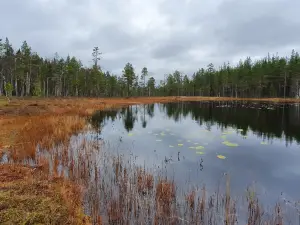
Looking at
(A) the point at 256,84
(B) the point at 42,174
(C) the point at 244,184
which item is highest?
(A) the point at 256,84

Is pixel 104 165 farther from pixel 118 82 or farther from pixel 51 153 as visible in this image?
pixel 118 82

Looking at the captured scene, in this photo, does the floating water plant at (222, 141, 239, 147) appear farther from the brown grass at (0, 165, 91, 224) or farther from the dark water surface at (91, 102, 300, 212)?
the brown grass at (0, 165, 91, 224)

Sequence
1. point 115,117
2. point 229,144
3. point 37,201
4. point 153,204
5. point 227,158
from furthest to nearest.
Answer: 1. point 115,117
2. point 229,144
3. point 227,158
4. point 153,204
5. point 37,201

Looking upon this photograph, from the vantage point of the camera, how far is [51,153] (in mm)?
10695

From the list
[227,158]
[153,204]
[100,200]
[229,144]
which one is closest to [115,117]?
[229,144]

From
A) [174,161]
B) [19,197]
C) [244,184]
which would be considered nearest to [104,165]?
[174,161]

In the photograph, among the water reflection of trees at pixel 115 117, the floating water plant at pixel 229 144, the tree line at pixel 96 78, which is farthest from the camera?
the tree line at pixel 96 78

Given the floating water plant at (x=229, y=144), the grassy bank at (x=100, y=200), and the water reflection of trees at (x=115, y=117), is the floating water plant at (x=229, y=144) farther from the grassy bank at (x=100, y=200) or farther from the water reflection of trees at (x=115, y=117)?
the water reflection of trees at (x=115, y=117)

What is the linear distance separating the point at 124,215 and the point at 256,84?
92.3m

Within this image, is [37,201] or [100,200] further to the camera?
[100,200]

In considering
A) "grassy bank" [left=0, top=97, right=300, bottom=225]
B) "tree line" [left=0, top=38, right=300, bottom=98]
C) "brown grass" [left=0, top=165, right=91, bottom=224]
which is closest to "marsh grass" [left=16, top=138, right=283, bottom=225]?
"grassy bank" [left=0, top=97, right=300, bottom=225]

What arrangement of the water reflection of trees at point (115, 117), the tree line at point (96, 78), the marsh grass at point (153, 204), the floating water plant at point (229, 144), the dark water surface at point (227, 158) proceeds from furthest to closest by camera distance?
the tree line at point (96, 78) < the water reflection of trees at point (115, 117) < the floating water plant at point (229, 144) < the dark water surface at point (227, 158) < the marsh grass at point (153, 204)

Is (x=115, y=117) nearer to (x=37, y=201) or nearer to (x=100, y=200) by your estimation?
(x=100, y=200)

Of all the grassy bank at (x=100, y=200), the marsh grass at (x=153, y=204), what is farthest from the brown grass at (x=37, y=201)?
the marsh grass at (x=153, y=204)
